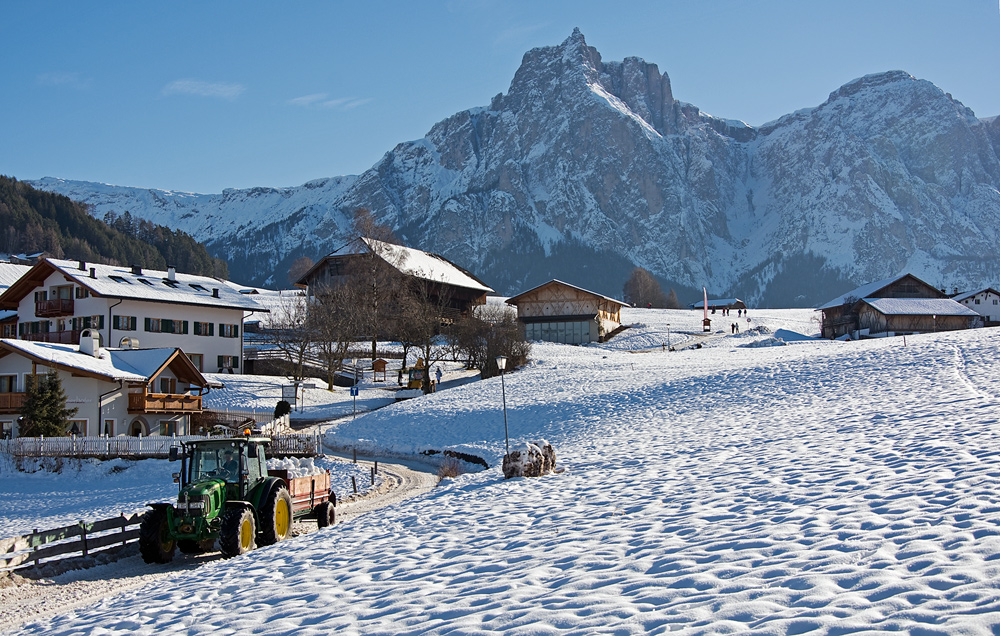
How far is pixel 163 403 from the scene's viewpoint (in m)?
41.0

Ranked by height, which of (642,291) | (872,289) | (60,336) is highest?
(642,291)

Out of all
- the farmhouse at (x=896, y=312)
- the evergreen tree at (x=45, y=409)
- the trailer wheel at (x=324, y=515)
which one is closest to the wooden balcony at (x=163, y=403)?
the evergreen tree at (x=45, y=409)

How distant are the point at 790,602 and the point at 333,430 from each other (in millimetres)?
36997

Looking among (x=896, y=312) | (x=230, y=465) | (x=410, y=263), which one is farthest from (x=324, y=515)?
(x=896, y=312)

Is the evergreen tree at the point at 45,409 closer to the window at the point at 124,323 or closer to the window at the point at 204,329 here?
the window at the point at 124,323

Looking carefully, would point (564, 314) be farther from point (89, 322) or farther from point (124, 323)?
point (89, 322)

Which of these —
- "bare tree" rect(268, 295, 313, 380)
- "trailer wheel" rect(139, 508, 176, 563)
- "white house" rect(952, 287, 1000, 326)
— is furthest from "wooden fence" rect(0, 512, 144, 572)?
"white house" rect(952, 287, 1000, 326)

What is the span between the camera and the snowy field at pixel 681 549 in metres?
6.43

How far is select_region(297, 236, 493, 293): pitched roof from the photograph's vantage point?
75438 millimetres

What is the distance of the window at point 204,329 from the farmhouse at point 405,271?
1881 cm

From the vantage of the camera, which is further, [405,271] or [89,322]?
[405,271]

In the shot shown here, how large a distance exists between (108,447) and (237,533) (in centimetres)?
2190

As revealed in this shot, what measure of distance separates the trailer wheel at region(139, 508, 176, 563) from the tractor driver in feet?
4.54

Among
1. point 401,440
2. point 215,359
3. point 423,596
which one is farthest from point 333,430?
point 423,596
